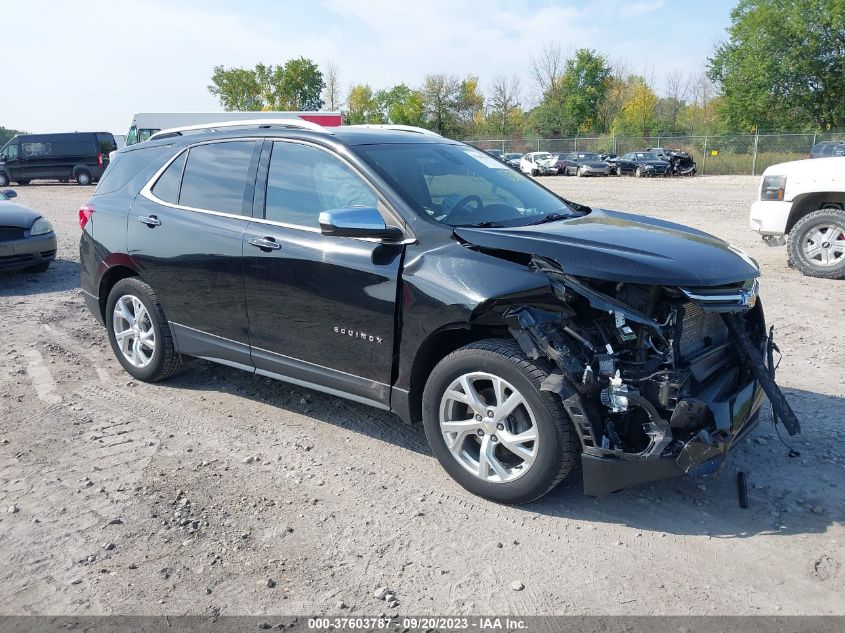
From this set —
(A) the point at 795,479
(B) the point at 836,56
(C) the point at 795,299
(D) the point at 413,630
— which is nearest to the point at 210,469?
(D) the point at 413,630

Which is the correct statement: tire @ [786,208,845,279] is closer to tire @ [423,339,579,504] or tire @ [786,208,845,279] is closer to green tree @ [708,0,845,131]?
tire @ [423,339,579,504]

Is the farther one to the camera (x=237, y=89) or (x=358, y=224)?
(x=237, y=89)

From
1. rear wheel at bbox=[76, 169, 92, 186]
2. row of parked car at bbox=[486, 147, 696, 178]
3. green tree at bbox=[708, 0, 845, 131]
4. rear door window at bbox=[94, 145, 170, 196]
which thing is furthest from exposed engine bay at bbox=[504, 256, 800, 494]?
green tree at bbox=[708, 0, 845, 131]

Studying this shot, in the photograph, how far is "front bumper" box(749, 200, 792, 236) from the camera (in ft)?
28.2

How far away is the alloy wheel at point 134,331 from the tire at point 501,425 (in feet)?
8.53

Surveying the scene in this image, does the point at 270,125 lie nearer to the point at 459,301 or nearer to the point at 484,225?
the point at 484,225

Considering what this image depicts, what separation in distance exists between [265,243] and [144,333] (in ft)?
5.30

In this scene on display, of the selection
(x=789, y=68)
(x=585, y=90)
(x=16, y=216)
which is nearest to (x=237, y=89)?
(x=585, y=90)

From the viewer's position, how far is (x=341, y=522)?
3498 millimetres

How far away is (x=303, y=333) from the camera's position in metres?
4.25

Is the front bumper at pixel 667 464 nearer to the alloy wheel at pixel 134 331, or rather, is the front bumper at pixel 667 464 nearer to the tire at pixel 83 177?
the alloy wheel at pixel 134 331

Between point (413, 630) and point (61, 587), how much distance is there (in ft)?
4.97

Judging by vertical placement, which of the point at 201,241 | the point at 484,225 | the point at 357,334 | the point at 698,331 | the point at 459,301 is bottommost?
the point at 357,334

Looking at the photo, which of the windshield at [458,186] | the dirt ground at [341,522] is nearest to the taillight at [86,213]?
the dirt ground at [341,522]
